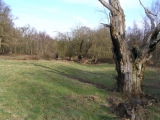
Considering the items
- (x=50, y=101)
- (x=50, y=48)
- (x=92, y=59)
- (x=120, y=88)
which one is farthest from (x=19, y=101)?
(x=50, y=48)

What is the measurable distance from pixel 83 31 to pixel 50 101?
118ft

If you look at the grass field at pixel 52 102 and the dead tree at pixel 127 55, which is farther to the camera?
the dead tree at pixel 127 55

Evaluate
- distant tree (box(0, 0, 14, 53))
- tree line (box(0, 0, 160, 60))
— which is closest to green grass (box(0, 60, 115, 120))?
tree line (box(0, 0, 160, 60))

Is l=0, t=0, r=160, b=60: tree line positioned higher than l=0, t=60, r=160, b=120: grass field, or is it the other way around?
l=0, t=0, r=160, b=60: tree line

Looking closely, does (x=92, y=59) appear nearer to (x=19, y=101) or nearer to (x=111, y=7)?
(x=111, y=7)

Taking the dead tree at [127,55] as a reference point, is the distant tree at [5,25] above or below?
above

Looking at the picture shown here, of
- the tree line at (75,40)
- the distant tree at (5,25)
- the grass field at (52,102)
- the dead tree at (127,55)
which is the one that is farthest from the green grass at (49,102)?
the distant tree at (5,25)

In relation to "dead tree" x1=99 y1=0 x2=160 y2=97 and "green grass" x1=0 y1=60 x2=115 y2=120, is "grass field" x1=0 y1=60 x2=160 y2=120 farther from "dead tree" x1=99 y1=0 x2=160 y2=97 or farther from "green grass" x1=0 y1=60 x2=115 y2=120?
"dead tree" x1=99 y1=0 x2=160 y2=97

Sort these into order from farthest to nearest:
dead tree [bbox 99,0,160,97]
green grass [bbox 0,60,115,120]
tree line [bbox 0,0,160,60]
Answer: tree line [bbox 0,0,160,60], dead tree [bbox 99,0,160,97], green grass [bbox 0,60,115,120]

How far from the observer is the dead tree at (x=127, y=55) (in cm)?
1105

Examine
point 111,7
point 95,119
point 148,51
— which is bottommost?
point 95,119

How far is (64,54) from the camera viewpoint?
44.5m

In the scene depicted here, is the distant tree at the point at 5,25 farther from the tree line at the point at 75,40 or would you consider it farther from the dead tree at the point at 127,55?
the dead tree at the point at 127,55

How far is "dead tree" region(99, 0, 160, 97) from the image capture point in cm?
1105
